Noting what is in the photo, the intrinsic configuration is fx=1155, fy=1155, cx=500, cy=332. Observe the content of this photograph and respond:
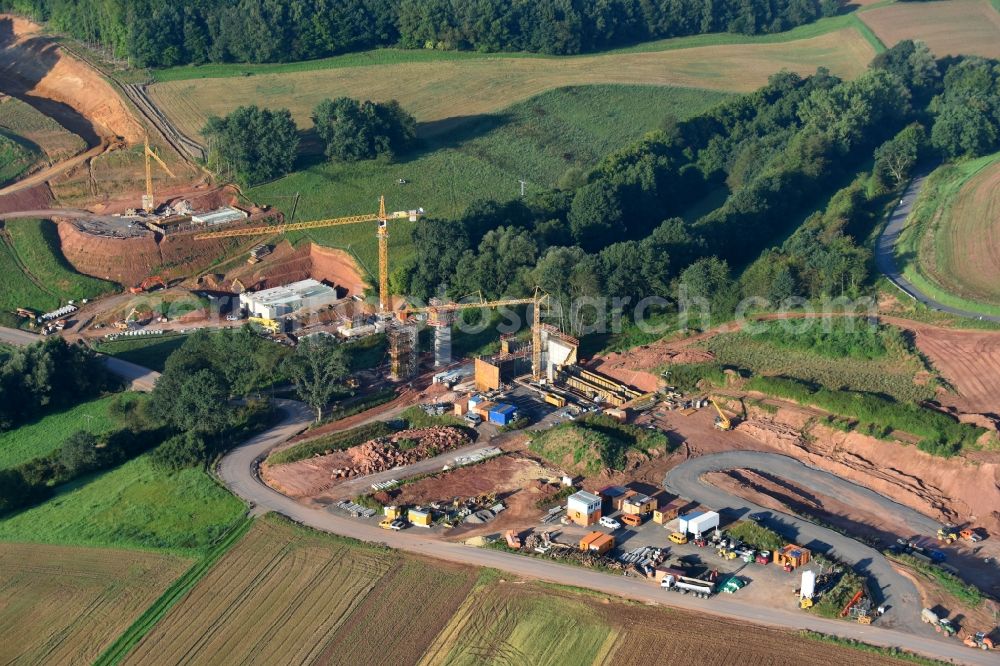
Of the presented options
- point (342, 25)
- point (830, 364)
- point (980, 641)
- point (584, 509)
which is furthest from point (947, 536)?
point (342, 25)

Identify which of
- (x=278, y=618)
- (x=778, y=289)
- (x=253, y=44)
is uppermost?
(x=253, y=44)

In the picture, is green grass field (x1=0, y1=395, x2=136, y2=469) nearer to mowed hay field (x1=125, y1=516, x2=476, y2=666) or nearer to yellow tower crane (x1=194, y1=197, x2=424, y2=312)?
mowed hay field (x1=125, y1=516, x2=476, y2=666)

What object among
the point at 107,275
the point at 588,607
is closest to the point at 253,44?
the point at 107,275

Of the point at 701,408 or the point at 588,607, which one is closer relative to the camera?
the point at 588,607

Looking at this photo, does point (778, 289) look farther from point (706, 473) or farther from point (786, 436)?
point (706, 473)

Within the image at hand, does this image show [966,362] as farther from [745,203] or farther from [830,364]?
[745,203]

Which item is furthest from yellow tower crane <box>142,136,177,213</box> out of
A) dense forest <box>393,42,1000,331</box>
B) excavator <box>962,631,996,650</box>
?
excavator <box>962,631,996,650</box>
